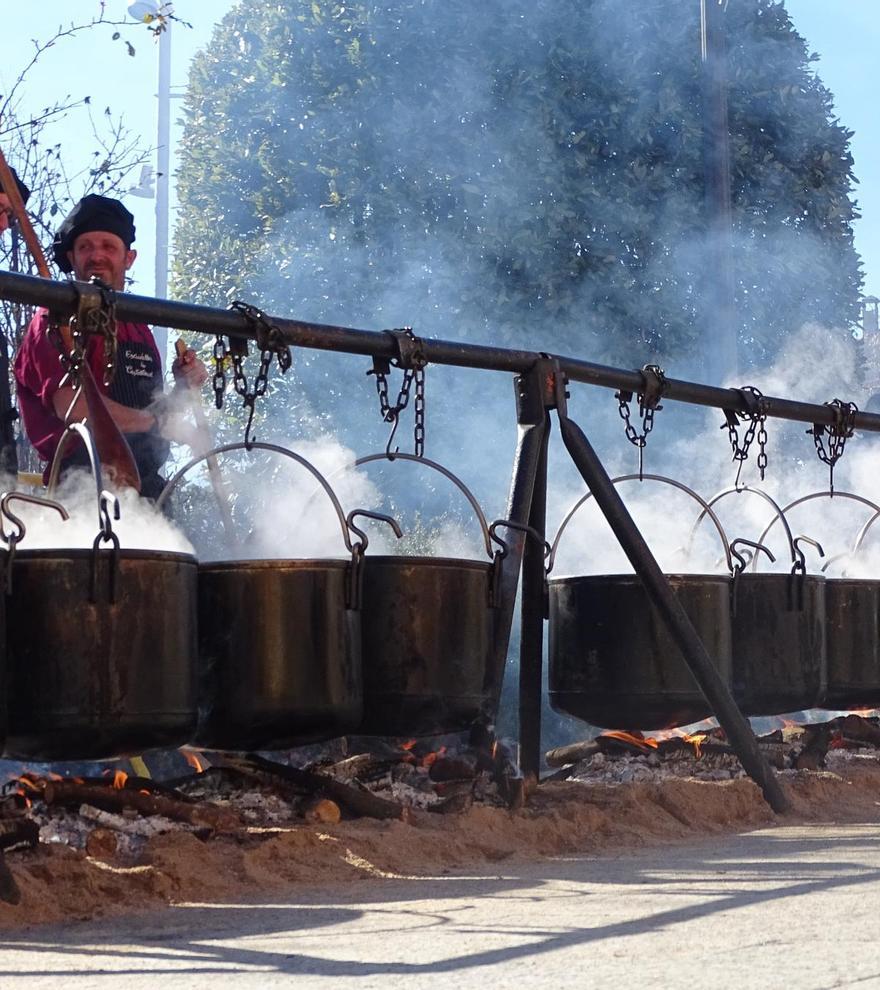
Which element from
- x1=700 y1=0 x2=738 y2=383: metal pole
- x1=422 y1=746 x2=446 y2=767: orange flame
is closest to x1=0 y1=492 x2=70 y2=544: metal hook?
x1=422 y1=746 x2=446 y2=767: orange flame

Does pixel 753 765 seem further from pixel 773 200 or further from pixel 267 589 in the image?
pixel 773 200

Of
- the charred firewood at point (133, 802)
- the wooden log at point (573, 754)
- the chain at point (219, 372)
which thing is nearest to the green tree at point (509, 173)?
the wooden log at point (573, 754)

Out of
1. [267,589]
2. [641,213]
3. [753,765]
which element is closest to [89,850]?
[267,589]

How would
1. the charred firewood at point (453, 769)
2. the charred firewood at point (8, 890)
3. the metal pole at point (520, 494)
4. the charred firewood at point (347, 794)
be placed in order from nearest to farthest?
1. the charred firewood at point (8, 890)
2. the charred firewood at point (347, 794)
3. the metal pole at point (520, 494)
4. the charred firewood at point (453, 769)

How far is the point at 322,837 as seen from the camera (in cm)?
434

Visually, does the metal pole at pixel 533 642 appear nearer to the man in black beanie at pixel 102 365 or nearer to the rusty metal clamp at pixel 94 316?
the man in black beanie at pixel 102 365

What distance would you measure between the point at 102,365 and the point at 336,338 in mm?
964

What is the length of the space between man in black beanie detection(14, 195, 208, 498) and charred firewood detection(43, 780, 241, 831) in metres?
1.26

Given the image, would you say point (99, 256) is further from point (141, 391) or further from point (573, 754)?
point (573, 754)

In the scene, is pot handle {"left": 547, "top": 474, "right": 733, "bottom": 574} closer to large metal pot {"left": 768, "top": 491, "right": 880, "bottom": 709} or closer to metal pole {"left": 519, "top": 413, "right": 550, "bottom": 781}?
metal pole {"left": 519, "top": 413, "right": 550, "bottom": 781}

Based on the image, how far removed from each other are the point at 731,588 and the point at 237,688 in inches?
86.3

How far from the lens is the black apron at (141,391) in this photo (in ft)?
18.2

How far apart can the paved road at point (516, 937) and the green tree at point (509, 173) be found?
886 centimetres

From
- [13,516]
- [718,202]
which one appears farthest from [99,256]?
[718,202]
